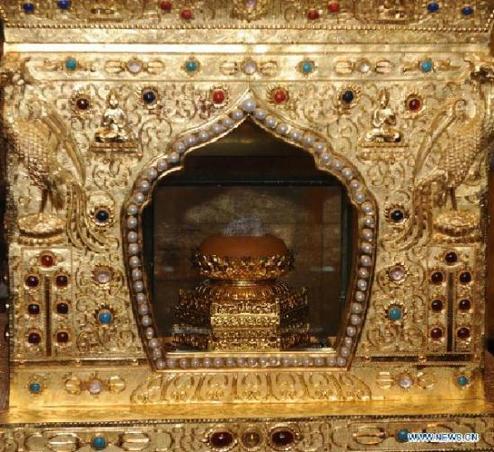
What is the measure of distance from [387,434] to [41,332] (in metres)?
1.16

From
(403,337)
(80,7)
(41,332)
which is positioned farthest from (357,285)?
(80,7)

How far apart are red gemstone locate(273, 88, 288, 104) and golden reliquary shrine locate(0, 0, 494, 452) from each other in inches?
0.5

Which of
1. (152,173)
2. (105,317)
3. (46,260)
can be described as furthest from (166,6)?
(105,317)

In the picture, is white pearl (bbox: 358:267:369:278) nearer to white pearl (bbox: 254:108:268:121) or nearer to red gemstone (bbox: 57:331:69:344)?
white pearl (bbox: 254:108:268:121)

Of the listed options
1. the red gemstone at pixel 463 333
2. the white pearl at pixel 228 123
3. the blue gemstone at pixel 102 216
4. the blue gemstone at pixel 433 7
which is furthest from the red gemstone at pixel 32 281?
the blue gemstone at pixel 433 7

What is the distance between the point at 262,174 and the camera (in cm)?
378

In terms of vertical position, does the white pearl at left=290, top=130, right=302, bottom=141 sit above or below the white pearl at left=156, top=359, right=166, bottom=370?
above

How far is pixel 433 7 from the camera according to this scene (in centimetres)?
310

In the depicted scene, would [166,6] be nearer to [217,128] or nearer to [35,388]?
[217,128]

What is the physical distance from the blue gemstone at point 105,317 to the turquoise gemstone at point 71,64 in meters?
0.79

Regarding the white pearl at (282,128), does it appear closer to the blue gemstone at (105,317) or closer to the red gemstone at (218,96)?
the red gemstone at (218,96)

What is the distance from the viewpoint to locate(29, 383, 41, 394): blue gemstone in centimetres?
318

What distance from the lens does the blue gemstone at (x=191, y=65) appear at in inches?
122

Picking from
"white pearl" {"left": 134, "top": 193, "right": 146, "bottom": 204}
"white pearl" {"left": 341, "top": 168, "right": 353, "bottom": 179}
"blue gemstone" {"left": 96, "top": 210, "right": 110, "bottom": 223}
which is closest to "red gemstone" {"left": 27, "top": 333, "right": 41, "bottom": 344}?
"blue gemstone" {"left": 96, "top": 210, "right": 110, "bottom": 223}
